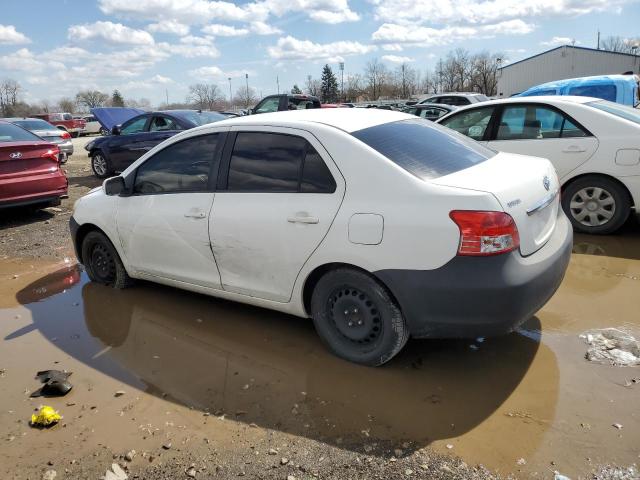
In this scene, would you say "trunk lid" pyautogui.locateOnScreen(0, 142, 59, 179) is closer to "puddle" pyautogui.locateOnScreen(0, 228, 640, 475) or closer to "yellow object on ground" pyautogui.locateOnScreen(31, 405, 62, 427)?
"puddle" pyautogui.locateOnScreen(0, 228, 640, 475)

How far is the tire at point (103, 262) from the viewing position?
Result: 197 inches

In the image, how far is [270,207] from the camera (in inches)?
141

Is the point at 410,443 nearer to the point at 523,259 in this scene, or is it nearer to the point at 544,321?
the point at 523,259

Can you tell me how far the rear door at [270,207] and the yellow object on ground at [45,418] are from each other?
1440 millimetres

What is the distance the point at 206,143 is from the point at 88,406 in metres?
2.11

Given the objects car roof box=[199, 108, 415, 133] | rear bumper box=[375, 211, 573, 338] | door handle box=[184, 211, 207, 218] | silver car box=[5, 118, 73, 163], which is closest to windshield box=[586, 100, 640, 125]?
car roof box=[199, 108, 415, 133]

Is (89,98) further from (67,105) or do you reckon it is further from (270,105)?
(270,105)

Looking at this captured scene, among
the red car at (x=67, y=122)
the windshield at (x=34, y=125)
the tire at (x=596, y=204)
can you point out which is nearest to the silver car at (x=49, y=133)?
the windshield at (x=34, y=125)

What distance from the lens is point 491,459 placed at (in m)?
2.56

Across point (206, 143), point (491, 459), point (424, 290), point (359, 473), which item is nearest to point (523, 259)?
point (424, 290)

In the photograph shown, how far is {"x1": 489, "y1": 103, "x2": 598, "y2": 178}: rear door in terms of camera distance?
5926mm

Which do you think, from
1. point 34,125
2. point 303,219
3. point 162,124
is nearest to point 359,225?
point 303,219

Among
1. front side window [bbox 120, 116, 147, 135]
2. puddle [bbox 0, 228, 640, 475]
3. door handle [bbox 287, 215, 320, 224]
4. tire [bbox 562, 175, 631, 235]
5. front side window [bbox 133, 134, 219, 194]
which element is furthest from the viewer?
front side window [bbox 120, 116, 147, 135]

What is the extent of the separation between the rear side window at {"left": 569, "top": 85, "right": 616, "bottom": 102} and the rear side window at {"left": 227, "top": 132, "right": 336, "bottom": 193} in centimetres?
1108
